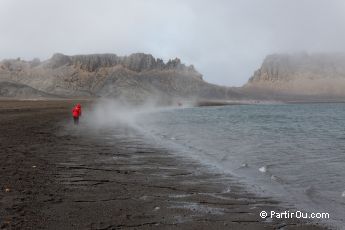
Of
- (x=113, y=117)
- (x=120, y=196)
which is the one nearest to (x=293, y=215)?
(x=120, y=196)

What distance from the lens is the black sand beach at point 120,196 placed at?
312 inches

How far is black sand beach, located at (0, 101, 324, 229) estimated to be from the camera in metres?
7.92

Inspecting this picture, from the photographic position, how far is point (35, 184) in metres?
10.6

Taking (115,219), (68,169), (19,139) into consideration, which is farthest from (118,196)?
(19,139)

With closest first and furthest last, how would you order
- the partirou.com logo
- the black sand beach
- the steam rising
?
the black sand beach, the partirou.com logo, the steam rising

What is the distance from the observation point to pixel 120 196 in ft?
32.4

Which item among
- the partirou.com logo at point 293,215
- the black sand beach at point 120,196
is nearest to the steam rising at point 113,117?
the black sand beach at point 120,196

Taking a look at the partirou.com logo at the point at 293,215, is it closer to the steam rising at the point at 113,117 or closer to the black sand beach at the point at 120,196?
the black sand beach at the point at 120,196

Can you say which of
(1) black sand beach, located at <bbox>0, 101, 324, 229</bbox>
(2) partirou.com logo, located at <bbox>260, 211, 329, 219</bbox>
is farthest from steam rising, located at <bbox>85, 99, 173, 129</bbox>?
(2) partirou.com logo, located at <bbox>260, 211, 329, 219</bbox>

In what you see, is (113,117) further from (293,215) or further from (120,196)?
(293,215)

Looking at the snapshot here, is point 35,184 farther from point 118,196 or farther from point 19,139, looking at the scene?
point 19,139

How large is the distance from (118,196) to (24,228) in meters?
2.84

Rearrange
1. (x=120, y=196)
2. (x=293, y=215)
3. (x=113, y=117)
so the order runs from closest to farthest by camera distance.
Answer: (x=293, y=215)
(x=120, y=196)
(x=113, y=117)

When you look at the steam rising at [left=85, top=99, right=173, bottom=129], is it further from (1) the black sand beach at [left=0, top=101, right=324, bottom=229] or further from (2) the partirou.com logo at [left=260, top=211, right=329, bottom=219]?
(2) the partirou.com logo at [left=260, top=211, right=329, bottom=219]
